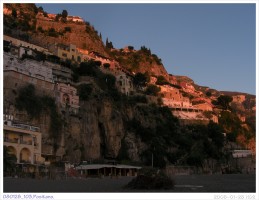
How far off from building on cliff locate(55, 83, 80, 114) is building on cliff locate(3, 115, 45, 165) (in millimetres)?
8643

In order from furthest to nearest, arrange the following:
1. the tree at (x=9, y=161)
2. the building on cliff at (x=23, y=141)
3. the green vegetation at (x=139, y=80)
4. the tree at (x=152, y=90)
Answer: the tree at (x=152, y=90) < the green vegetation at (x=139, y=80) < the building on cliff at (x=23, y=141) < the tree at (x=9, y=161)

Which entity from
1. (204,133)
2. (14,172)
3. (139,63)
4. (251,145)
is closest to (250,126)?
(251,145)

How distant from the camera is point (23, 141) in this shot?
41031 mm

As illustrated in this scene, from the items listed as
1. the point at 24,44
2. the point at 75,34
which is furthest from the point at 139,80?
the point at 24,44

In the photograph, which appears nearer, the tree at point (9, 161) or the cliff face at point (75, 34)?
the tree at point (9, 161)

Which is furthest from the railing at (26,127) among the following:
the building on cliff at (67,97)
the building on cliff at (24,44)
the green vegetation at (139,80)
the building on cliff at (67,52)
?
the green vegetation at (139,80)

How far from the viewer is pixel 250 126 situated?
88438 millimetres

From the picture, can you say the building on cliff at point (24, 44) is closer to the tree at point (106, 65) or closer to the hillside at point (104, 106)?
the hillside at point (104, 106)

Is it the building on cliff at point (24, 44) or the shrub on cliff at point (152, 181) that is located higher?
the building on cliff at point (24, 44)

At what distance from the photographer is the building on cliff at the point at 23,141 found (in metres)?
39.5

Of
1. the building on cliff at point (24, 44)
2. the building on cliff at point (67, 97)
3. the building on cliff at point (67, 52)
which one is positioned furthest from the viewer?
the building on cliff at point (67, 52)

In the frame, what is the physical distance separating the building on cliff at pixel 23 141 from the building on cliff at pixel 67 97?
8.64m

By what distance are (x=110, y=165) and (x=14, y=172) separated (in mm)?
14271

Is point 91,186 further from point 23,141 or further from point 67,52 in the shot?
point 67,52
